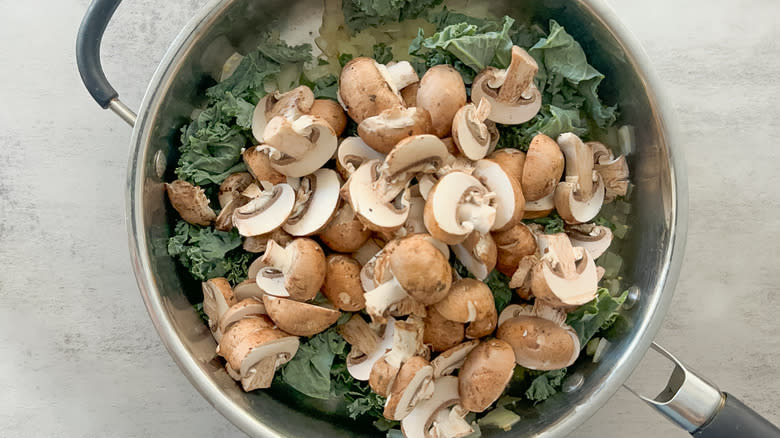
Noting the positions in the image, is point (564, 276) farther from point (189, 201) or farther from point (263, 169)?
point (189, 201)

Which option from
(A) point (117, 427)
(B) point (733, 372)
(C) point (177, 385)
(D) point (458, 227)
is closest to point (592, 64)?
(D) point (458, 227)

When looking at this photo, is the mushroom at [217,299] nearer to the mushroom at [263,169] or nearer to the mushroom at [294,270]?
the mushroom at [294,270]

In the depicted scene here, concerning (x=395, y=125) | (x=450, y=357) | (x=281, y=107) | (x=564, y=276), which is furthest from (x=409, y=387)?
(x=281, y=107)

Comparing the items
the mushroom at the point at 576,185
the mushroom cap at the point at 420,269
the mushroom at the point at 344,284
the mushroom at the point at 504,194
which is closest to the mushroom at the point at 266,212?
the mushroom at the point at 344,284

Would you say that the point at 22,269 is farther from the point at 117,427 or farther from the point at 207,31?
the point at 207,31

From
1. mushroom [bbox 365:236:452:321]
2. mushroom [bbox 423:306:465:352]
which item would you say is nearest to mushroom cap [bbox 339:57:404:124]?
mushroom [bbox 365:236:452:321]

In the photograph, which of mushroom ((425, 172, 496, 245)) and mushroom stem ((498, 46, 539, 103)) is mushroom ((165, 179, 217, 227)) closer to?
mushroom ((425, 172, 496, 245))

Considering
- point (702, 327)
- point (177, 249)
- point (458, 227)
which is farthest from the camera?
point (702, 327)
